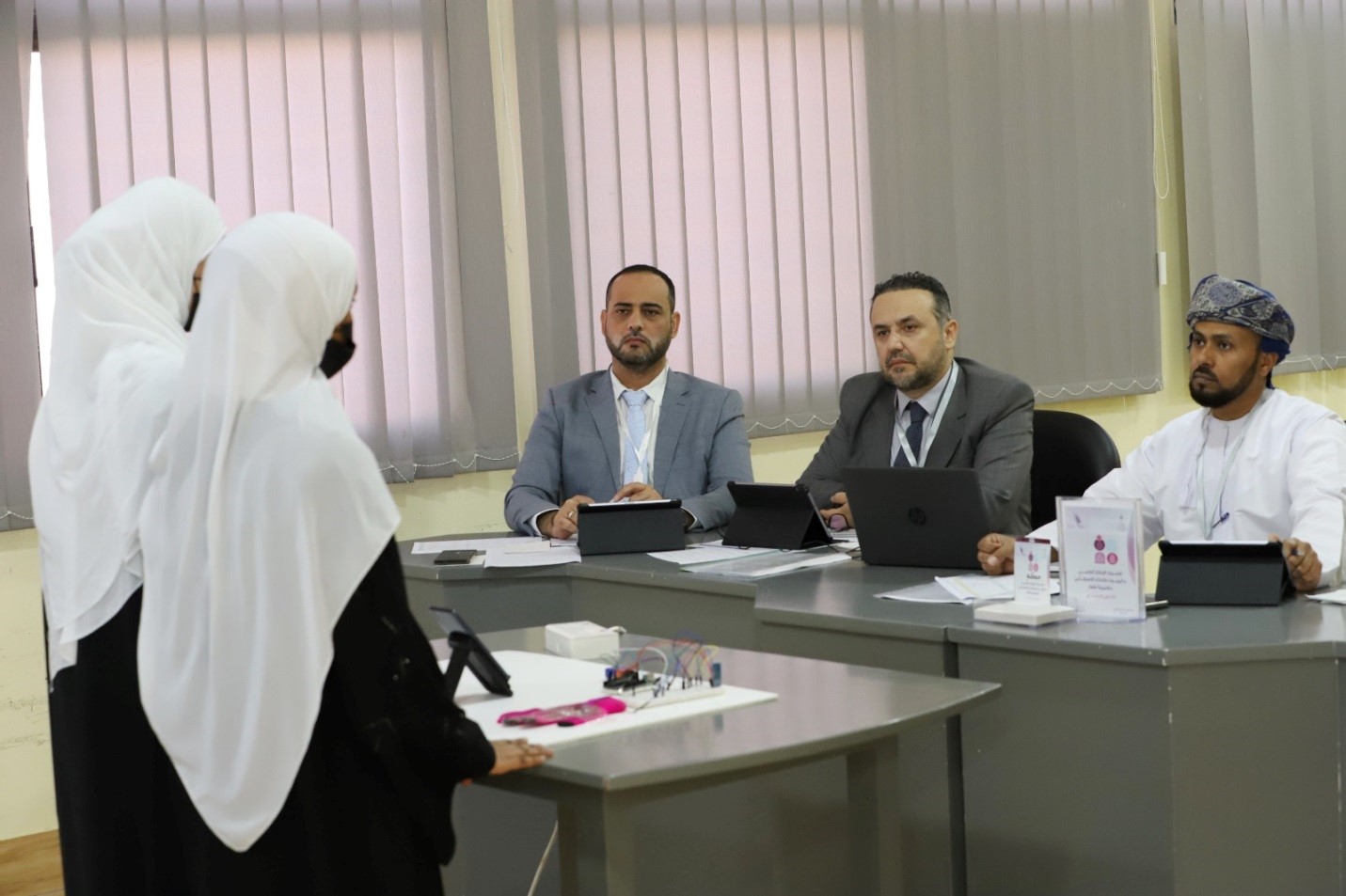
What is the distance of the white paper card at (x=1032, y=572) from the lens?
8.76 ft

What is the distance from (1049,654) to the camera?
8.18 feet

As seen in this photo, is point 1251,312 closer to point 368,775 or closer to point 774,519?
point 774,519

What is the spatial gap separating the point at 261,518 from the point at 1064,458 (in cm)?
270

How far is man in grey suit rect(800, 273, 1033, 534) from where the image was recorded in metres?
3.73

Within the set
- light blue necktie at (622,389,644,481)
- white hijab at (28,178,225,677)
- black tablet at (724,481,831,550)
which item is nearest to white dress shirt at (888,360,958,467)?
black tablet at (724,481,831,550)

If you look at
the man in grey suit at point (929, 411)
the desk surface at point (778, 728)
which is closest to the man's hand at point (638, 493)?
the man in grey suit at point (929, 411)

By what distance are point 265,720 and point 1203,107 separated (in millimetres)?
5321

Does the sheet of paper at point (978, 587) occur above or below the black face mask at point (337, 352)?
below

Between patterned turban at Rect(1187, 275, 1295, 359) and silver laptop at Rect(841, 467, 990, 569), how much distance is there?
0.66m

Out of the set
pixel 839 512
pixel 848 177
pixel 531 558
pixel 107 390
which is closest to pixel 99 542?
pixel 107 390

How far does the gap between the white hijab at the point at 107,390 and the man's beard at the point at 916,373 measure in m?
1.89

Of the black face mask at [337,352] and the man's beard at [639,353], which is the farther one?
the man's beard at [639,353]

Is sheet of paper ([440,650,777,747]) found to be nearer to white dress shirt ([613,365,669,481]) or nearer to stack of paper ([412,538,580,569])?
stack of paper ([412,538,580,569])

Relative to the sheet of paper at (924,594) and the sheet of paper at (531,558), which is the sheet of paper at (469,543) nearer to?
the sheet of paper at (531,558)
